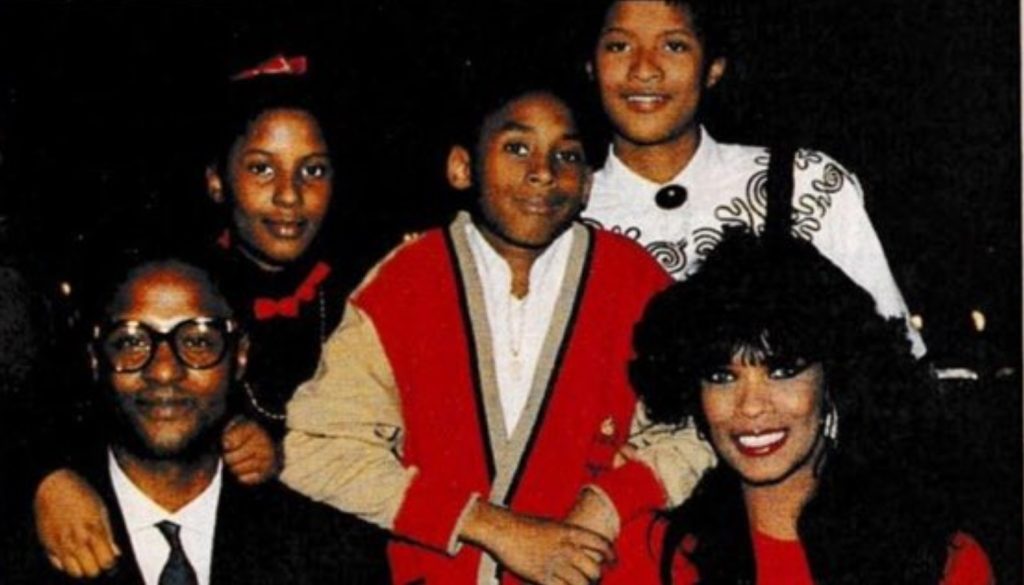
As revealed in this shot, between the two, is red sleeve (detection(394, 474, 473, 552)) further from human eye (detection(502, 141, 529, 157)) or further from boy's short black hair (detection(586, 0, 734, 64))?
boy's short black hair (detection(586, 0, 734, 64))

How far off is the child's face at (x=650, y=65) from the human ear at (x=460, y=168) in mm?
A: 151

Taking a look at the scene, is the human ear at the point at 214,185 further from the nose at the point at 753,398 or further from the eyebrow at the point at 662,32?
the nose at the point at 753,398

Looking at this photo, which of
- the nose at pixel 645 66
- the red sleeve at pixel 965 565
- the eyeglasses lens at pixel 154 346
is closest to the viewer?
the red sleeve at pixel 965 565

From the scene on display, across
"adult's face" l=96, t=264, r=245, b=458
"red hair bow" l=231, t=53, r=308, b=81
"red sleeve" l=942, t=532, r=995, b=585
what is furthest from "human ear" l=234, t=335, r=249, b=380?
"red sleeve" l=942, t=532, r=995, b=585

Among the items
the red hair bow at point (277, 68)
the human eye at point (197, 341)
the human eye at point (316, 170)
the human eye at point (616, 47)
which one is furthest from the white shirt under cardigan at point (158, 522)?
the human eye at point (616, 47)

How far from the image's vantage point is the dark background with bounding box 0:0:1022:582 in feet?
5.51

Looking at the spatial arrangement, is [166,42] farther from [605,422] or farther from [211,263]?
[605,422]

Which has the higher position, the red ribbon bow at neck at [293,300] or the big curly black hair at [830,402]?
the red ribbon bow at neck at [293,300]

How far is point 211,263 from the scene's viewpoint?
149 centimetres

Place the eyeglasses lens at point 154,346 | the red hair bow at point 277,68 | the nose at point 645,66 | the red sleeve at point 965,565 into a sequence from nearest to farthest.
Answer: the red sleeve at point 965,565, the eyeglasses lens at point 154,346, the nose at point 645,66, the red hair bow at point 277,68

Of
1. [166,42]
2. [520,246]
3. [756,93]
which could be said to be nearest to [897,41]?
[756,93]

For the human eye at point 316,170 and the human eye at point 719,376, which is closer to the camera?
the human eye at point 719,376

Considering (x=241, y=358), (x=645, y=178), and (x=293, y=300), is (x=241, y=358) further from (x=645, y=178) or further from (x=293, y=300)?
(x=645, y=178)

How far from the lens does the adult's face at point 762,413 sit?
52.3 inches
